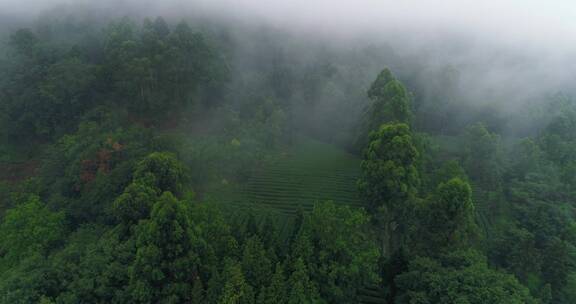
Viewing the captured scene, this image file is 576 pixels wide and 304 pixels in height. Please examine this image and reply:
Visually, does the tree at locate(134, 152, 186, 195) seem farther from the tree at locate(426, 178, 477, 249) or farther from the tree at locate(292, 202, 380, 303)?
the tree at locate(426, 178, 477, 249)

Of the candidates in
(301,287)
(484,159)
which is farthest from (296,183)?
(301,287)

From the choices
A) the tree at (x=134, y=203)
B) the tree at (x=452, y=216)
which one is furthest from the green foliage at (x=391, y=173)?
the tree at (x=134, y=203)

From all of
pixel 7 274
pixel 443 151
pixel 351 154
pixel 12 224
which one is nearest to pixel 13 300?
pixel 7 274

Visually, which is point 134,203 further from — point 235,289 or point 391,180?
point 391,180

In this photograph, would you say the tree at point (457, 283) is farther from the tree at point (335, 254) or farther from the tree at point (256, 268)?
the tree at point (256, 268)

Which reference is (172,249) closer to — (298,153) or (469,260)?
(469,260)

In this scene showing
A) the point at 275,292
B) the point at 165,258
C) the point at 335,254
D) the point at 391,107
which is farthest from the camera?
the point at 391,107

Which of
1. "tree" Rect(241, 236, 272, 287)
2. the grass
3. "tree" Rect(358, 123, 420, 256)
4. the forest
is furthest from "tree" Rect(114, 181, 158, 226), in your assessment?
"tree" Rect(358, 123, 420, 256)
